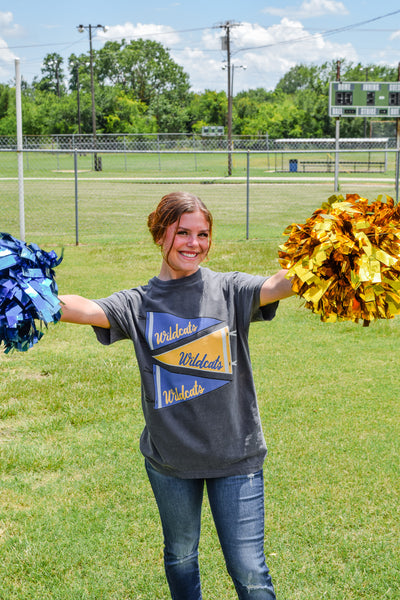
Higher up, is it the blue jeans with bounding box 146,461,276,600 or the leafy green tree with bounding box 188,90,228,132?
the leafy green tree with bounding box 188,90,228,132

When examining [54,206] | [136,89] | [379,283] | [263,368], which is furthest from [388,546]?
[136,89]

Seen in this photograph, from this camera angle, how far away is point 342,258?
1841 millimetres

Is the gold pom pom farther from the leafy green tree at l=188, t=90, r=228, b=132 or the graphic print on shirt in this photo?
the leafy green tree at l=188, t=90, r=228, b=132

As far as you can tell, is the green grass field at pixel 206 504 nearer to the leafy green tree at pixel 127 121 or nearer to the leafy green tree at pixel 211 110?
the leafy green tree at pixel 127 121

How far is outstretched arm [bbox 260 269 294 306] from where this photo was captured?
202cm

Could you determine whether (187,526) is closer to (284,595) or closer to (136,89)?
(284,595)

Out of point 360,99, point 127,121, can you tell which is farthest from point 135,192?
point 127,121

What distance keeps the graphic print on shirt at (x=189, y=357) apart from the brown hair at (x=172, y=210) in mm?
297

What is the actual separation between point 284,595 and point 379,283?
4.78ft

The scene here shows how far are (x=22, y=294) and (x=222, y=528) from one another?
3.03 feet

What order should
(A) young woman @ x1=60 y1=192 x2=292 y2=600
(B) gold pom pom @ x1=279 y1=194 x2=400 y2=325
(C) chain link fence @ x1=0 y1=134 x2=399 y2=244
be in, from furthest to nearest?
(C) chain link fence @ x1=0 y1=134 x2=399 y2=244 < (A) young woman @ x1=60 y1=192 x2=292 y2=600 < (B) gold pom pom @ x1=279 y1=194 x2=400 y2=325

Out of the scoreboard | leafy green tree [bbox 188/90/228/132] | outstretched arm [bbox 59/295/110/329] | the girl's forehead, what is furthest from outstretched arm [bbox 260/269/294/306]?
leafy green tree [bbox 188/90/228/132]

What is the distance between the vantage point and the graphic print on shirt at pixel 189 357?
6.70ft

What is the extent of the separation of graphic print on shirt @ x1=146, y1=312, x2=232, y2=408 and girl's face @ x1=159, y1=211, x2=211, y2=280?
0.56 ft
